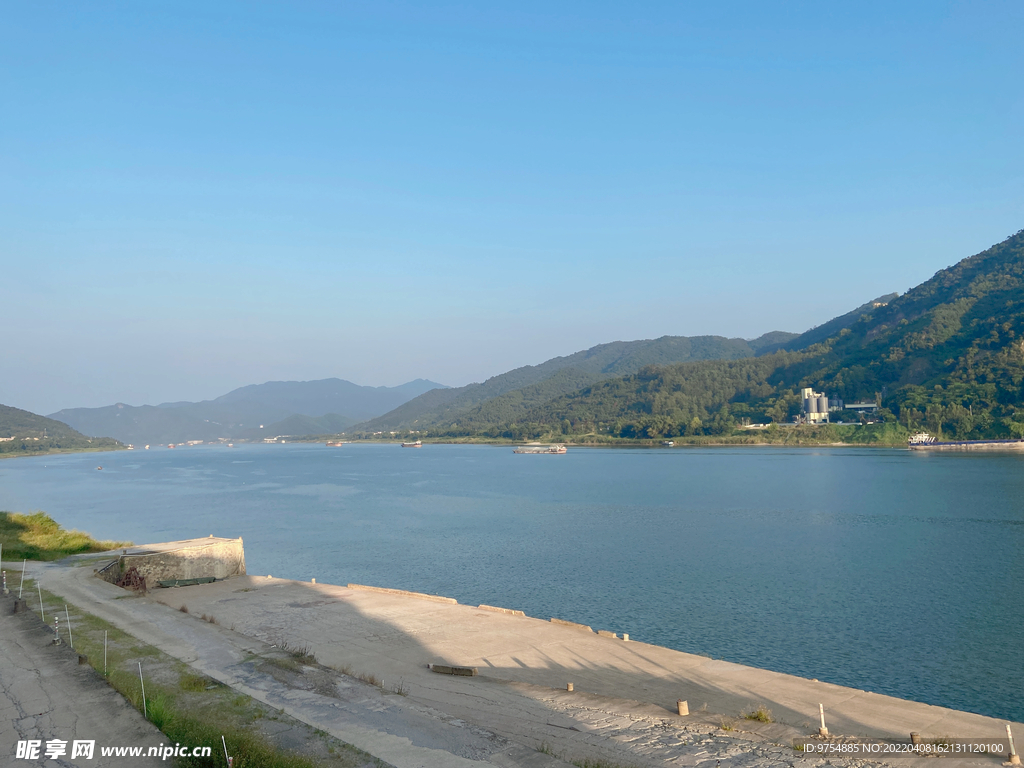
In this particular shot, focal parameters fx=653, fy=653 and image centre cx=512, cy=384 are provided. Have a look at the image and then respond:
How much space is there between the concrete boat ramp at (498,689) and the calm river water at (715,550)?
12.9 ft

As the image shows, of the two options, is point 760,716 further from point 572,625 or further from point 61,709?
point 61,709

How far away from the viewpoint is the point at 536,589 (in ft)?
104

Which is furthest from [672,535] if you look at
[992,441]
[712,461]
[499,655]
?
[992,441]

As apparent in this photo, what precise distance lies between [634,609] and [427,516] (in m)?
34.6

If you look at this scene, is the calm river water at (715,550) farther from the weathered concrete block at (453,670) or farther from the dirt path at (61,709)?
the dirt path at (61,709)

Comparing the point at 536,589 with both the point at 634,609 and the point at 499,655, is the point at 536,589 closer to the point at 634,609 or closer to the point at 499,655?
the point at 634,609

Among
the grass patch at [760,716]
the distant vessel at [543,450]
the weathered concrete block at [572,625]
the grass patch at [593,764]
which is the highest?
the grass patch at [593,764]

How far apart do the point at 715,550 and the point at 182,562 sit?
29.1m

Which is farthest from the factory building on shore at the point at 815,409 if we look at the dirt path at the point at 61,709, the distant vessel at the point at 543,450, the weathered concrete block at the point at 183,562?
the dirt path at the point at 61,709

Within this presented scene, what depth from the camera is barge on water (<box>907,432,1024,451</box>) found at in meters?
118

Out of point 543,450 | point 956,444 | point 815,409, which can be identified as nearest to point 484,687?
point 956,444

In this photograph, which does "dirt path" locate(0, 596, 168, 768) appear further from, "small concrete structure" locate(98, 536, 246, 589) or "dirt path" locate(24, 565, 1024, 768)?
"small concrete structure" locate(98, 536, 246, 589)

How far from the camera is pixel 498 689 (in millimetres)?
15586

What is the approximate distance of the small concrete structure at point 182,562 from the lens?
26812 millimetres
